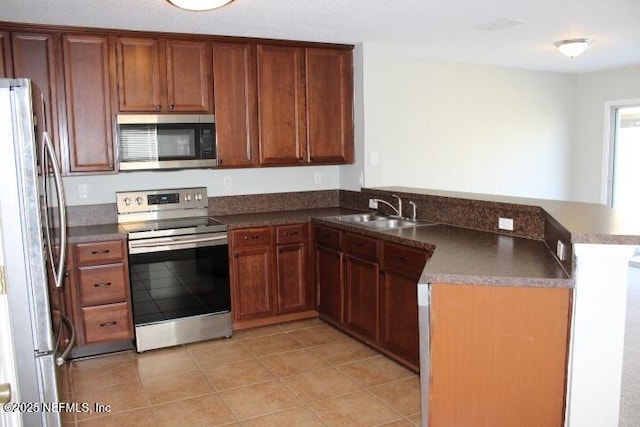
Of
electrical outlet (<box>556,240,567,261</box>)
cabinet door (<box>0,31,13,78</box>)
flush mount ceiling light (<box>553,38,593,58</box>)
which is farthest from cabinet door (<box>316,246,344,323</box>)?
flush mount ceiling light (<box>553,38,593,58</box>)

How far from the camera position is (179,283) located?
3877 mm

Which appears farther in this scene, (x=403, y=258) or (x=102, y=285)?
(x=102, y=285)

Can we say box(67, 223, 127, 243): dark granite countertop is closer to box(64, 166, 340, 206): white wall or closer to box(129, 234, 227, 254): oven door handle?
box(129, 234, 227, 254): oven door handle

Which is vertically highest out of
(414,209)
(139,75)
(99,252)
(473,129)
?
(139,75)

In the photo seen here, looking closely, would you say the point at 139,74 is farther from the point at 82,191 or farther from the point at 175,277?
the point at 175,277

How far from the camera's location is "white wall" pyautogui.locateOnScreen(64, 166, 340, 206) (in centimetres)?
416

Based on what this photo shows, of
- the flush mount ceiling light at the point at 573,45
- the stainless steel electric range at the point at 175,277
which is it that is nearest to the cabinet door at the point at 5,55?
the stainless steel electric range at the point at 175,277

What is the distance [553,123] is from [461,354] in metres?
5.34

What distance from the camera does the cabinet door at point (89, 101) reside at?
376 centimetres

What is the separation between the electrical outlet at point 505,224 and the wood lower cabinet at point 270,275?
161 centimetres

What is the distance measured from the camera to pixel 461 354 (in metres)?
2.30

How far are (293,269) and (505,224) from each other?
1.76 metres

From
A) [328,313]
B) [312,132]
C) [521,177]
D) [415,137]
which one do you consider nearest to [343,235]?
[328,313]

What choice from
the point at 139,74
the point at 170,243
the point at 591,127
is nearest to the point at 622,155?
the point at 591,127
